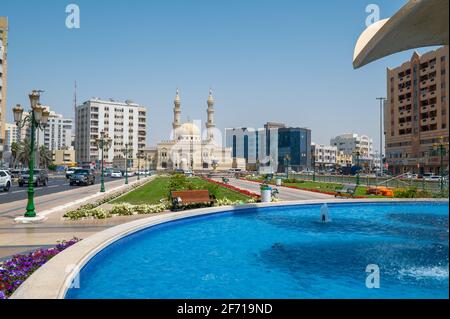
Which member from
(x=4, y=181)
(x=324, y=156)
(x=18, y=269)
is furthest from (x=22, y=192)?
(x=324, y=156)

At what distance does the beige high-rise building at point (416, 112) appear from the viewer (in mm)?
67438

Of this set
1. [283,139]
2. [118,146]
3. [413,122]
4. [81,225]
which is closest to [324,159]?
[283,139]

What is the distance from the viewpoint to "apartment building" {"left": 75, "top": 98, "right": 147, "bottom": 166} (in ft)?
429

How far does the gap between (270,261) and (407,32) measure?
18.1ft

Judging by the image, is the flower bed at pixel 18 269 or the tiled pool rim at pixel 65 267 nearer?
the tiled pool rim at pixel 65 267

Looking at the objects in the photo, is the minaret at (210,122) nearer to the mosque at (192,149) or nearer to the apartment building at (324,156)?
the mosque at (192,149)

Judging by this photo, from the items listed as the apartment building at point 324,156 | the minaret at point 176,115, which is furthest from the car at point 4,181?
the apartment building at point 324,156

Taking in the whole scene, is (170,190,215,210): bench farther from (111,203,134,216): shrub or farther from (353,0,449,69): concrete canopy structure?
(353,0,449,69): concrete canopy structure

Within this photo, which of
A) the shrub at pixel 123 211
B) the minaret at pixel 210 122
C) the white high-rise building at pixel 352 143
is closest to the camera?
the shrub at pixel 123 211

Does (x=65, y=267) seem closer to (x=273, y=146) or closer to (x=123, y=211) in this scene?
(x=123, y=211)

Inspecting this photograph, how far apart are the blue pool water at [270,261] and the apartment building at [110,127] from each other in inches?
4696

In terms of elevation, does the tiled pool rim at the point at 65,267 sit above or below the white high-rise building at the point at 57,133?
below

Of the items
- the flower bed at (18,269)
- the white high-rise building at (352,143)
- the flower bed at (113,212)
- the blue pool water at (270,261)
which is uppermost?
the white high-rise building at (352,143)

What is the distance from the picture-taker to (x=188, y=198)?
16.4 metres
